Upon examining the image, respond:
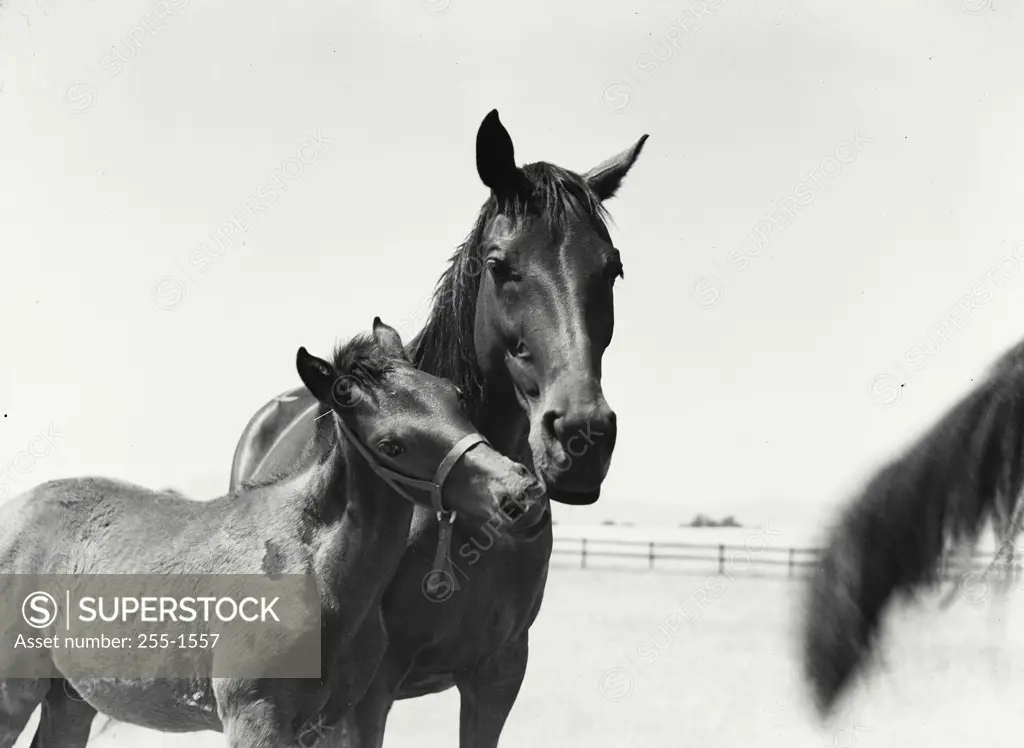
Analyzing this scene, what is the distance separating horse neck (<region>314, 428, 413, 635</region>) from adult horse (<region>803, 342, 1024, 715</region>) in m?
1.91

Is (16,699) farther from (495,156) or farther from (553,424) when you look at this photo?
(495,156)

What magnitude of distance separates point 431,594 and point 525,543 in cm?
44

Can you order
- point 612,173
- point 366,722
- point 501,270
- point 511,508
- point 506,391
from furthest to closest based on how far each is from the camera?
point 612,173 < point 506,391 < point 366,722 < point 501,270 < point 511,508

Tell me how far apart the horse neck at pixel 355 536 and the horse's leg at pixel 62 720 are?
1.49 m

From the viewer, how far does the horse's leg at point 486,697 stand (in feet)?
13.9

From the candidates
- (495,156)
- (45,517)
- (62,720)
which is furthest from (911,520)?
Answer: (62,720)

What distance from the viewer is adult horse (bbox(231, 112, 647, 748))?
11.2 feet

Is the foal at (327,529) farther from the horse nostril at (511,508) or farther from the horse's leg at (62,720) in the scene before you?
the horse's leg at (62,720)

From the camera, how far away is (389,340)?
3.87m

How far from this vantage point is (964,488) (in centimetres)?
198

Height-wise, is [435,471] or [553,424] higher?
[553,424]

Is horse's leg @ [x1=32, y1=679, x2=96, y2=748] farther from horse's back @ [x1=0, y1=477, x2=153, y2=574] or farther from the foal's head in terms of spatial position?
the foal's head

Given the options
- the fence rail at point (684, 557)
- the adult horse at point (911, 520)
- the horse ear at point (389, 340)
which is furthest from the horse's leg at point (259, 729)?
the fence rail at point (684, 557)

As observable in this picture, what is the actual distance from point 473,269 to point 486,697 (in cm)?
165
